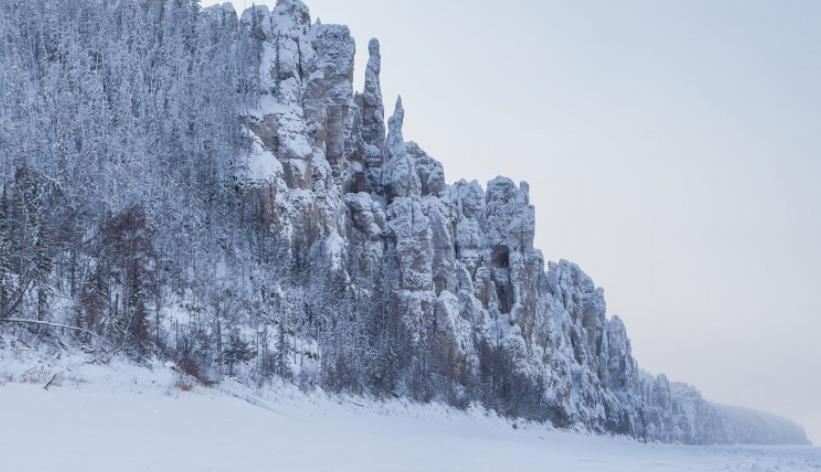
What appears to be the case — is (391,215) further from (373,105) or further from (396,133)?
(373,105)

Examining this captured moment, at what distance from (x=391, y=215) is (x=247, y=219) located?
24416 millimetres

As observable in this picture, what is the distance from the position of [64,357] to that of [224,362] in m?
20.0

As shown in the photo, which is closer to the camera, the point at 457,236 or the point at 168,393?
the point at 168,393

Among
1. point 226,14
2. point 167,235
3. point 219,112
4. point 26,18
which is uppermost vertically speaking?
point 226,14

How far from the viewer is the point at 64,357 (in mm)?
28312

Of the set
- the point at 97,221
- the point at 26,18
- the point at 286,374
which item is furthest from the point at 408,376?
the point at 26,18

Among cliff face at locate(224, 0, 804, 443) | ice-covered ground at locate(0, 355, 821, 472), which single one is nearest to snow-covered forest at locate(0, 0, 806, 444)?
cliff face at locate(224, 0, 804, 443)

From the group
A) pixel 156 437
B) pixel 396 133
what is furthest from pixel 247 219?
pixel 156 437

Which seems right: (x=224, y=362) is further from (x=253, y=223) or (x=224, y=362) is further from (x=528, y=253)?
(x=528, y=253)

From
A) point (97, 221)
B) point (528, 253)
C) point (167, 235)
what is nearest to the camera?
point (97, 221)

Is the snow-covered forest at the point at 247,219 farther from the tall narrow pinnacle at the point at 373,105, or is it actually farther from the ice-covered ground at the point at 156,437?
the ice-covered ground at the point at 156,437

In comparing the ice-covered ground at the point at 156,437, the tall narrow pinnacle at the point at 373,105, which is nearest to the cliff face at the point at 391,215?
the tall narrow pinnacle at the point at 373,105

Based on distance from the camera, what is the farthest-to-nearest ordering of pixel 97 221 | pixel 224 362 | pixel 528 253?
pixel 528 253
pixel 97 221
pixel 224 362

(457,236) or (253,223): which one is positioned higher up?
(457,236)
